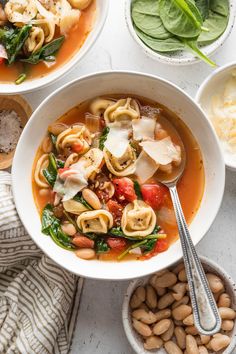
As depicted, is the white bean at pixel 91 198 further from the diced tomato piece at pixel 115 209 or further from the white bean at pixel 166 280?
the white bean at pixel 166 280

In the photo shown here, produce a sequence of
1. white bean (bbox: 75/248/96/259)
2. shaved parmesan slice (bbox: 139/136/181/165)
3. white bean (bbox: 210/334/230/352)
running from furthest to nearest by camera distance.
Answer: white bean (bbox: 210/334/230/352)
white bean (bbox: 75/248/96/259)
shaved parmesan slice (bbox: 139/136/181/165)

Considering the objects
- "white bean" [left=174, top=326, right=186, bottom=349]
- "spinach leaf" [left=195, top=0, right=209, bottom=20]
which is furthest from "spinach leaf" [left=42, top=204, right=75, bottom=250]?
"spinach leaf" [left=195, top=0, right=209, bottom=20]

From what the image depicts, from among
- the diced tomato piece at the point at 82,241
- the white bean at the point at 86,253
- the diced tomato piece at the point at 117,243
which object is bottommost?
the white bean at the point at 86,253

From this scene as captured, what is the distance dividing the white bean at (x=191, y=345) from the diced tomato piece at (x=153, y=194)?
85cm

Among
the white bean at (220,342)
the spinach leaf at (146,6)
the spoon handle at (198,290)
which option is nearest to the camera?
the spoon handle at (198,290)

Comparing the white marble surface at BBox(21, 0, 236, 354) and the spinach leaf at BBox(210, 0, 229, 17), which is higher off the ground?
the spinach leaf at BBox(210, 0, 229, 17)

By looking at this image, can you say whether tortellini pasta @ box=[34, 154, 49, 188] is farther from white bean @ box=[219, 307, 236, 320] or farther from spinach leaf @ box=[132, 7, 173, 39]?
white bean @ box=[219, 307, 236, 320]

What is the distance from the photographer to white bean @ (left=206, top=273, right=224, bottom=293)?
13.5 ft

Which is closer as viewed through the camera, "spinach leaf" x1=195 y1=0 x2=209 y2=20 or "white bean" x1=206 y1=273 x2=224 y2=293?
"white bean" x1=206 y1=273 x2=224 y2=293

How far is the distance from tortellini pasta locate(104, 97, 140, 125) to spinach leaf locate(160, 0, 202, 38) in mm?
566

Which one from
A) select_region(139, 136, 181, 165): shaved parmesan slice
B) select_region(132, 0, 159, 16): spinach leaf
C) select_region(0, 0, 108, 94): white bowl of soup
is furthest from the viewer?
select_region(132, 0, 159, 16): spinach leaf

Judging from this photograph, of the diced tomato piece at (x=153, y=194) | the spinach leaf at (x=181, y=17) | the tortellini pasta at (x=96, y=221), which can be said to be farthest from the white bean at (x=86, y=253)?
the spinach leaf at (x=181, y=17)

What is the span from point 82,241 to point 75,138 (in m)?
0.60

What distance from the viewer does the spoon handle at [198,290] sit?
369 centimetres
